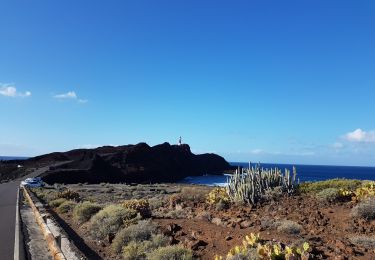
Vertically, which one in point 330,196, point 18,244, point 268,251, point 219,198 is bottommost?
point 18,244

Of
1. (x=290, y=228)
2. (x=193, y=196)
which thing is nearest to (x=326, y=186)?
(x=193, y=196)

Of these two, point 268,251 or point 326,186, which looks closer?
point 268,251

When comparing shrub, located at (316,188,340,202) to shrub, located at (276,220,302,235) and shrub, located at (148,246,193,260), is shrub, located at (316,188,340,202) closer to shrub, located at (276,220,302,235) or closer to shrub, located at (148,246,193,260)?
shrub, located at (276,220,302,235)

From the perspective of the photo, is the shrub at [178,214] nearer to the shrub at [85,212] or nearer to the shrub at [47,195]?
the shrub at [85,212]

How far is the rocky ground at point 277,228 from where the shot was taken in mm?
9383

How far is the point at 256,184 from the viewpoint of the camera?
17172 millimetres

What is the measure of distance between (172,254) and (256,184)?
8.47 meters

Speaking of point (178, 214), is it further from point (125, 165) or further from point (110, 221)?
point (125, 165)

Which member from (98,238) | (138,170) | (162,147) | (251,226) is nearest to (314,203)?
(251,226)

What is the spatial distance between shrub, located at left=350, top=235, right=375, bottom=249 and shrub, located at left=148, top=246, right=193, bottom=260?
11.8ft

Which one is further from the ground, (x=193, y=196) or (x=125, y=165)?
(x=125, y=165)

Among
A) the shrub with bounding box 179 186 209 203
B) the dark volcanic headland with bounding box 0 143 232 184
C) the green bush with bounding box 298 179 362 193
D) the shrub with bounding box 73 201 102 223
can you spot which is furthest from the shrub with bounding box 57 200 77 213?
the dark volcanic headland with bounding box 0 143 232 184

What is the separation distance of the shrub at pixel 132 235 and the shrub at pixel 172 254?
214cm

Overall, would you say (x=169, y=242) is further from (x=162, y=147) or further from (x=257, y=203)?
(x=162, y=147)
